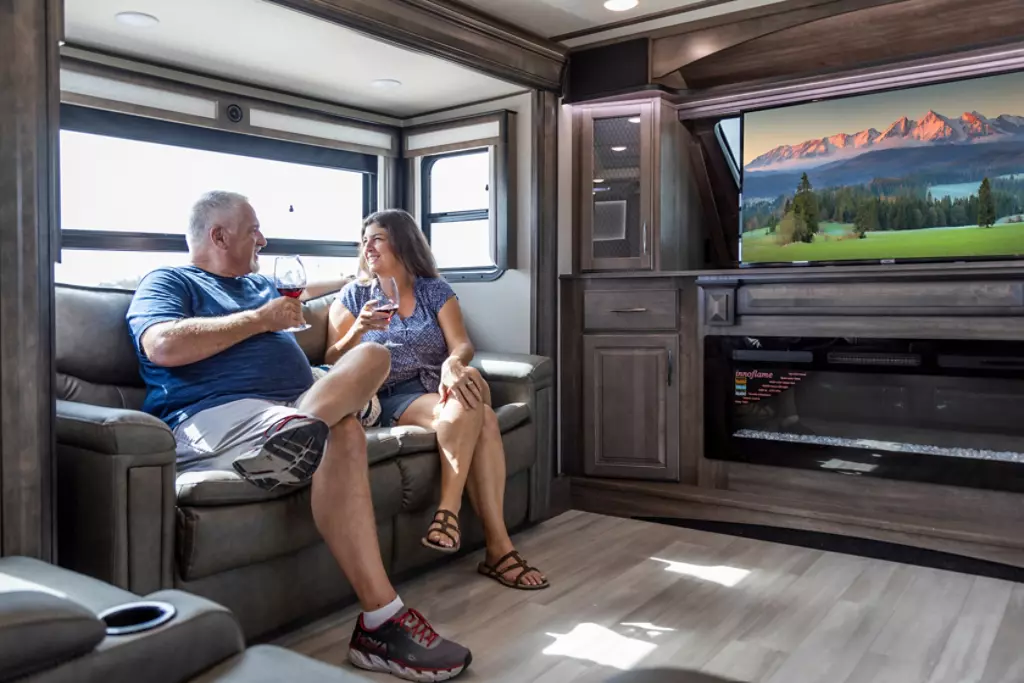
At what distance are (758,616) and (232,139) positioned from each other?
10.00 feet

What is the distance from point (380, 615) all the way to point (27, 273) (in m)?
1.19

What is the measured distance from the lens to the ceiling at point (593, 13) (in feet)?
11.1

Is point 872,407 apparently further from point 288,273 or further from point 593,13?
point 288,273

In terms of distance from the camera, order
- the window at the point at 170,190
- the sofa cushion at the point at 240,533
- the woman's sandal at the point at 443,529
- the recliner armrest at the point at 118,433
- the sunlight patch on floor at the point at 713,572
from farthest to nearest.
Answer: the window at the point at 170,190 < the sunlight patch on floor at the point at 713,572 < the woman's sandal at the point at 443,529 < the sofa cushion at the point at 240,533 < the recliner armrest at the point at 118,433

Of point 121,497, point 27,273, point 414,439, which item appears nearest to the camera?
point 121,497

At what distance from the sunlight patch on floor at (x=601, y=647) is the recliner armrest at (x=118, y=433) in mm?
1117

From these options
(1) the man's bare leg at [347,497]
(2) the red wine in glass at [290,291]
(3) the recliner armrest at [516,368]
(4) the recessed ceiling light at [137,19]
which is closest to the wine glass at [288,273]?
(2) the red wine in glass at [290,291]

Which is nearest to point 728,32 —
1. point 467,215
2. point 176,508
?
point 467,215

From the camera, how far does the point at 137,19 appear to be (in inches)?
118

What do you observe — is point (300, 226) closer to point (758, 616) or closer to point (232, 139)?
point (232, 139)

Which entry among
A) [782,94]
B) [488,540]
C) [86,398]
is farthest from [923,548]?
[86,398]

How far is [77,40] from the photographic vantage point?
3184 millimetres

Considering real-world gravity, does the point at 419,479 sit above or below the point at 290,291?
below

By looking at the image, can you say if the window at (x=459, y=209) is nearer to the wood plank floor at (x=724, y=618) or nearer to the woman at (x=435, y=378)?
the woman at (x=435, y=378)
